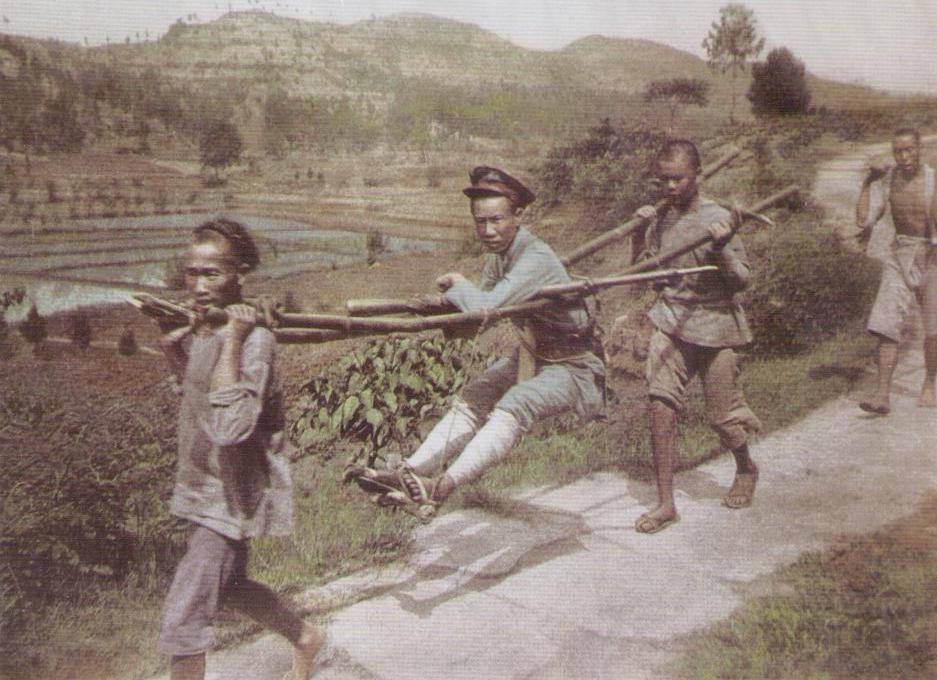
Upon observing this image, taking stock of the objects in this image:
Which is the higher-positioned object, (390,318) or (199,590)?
(390,318)

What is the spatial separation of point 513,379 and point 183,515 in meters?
1.14

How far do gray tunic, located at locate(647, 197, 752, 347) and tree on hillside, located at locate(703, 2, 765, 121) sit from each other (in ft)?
1.98

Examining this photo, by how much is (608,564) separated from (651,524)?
0.25 meters

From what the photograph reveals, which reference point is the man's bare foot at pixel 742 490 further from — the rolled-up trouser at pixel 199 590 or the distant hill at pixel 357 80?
the rolled-up trouser at pixel 199 590

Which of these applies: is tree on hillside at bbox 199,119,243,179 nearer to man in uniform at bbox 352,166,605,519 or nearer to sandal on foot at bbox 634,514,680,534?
man in uniform at bbox 352,166,605,519

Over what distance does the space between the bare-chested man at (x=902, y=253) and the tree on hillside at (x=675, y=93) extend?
770mm

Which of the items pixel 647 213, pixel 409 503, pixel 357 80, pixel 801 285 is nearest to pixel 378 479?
pixel 409 503

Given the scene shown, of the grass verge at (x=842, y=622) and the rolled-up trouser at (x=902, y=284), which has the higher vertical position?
the rolled-up trouser at (x=902, y=284)

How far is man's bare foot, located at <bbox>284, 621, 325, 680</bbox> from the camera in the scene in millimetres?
2623

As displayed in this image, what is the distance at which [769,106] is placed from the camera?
132 inches

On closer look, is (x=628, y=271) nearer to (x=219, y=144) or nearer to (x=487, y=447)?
(x=487, y=447)

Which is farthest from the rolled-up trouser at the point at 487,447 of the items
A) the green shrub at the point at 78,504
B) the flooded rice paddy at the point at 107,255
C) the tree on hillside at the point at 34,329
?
the tree on hillside at the point at 34,329

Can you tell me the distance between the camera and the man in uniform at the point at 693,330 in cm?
302

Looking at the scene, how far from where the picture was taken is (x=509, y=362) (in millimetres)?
2893
